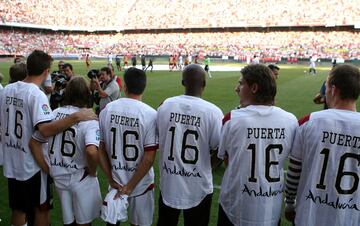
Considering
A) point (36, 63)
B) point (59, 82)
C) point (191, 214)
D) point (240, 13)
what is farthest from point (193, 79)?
point (240, 13)

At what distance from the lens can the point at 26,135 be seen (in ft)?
14.4

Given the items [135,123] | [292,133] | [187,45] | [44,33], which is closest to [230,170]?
[292,133]

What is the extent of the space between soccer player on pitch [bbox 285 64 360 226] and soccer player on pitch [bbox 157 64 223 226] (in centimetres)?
91

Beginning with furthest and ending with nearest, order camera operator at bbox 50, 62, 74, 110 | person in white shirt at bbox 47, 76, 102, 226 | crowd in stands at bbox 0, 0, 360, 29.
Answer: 1. crowd in stands at bbox 0, 0, 360, 29
2. camera operator at bbox 50, 62, 74, 110
3. person in white shirt at bbox 47, 76, 102, 226

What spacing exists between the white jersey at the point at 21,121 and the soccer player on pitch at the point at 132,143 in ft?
2.58

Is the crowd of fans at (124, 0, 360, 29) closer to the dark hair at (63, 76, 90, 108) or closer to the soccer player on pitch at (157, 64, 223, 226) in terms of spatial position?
the soccer player on pitch at (157, 64, 223, 226)

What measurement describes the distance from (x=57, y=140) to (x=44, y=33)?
75.1 m

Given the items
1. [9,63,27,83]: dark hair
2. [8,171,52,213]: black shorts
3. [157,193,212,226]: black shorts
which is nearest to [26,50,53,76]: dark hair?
[8,171,52,213]: black shorts

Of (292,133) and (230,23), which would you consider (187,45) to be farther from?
(292,133)

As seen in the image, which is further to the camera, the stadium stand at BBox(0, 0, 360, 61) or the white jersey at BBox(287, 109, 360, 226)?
the stadium stand at BBox(0, 0, 360, 61)

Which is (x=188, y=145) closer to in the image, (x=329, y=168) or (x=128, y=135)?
(x=128, y=135)

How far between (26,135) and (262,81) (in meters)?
2.73

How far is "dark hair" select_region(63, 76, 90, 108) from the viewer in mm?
4056

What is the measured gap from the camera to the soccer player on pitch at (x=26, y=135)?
429 cm
